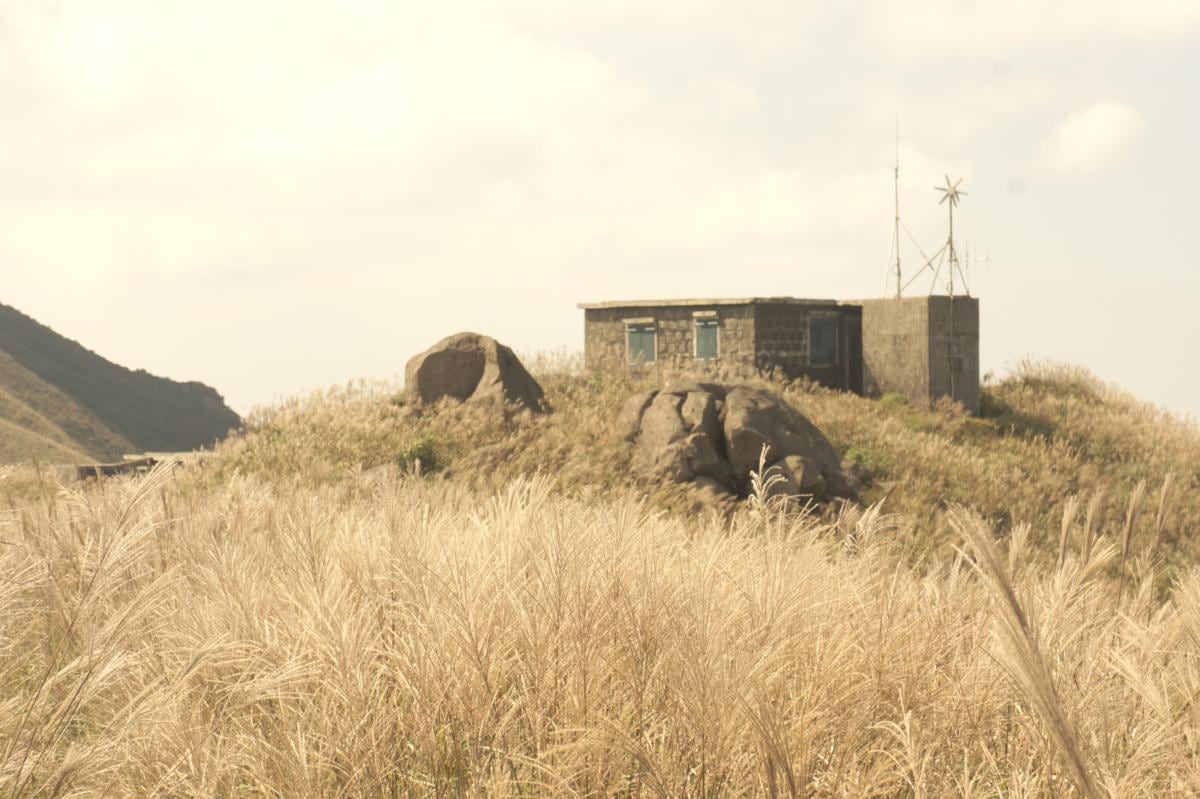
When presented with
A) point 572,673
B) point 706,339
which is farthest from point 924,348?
point 572,673

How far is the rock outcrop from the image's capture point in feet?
39.1

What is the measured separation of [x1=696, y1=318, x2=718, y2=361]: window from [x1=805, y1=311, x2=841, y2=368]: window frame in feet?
7.75

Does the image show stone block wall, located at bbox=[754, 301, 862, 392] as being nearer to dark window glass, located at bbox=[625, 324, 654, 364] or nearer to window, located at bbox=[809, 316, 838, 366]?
window, located at bbox=[809, 316, 838, 366]

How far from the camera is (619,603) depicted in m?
3.23

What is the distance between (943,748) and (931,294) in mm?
21368

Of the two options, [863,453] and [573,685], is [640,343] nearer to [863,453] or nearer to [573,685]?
[863,453]

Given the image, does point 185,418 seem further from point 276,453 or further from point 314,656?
point 314,656

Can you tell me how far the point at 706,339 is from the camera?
23.7m

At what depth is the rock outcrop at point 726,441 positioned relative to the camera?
11.9m

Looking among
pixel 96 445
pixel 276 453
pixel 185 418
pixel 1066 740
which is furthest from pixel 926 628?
pixel 185 418

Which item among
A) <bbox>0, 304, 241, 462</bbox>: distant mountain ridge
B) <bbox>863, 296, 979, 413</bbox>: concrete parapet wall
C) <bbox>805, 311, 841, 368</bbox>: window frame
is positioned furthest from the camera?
<bbox>0, 304, 241, 462</bbox>: distant mountain ridge

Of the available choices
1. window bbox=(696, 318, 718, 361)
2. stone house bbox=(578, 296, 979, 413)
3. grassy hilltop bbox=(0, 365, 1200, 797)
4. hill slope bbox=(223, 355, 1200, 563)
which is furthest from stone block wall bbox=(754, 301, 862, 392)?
grassy hilltop bbox=(0, 365, 1200, 797)

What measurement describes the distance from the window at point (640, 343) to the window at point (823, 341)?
12.6 ft

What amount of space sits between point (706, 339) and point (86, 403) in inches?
1485
